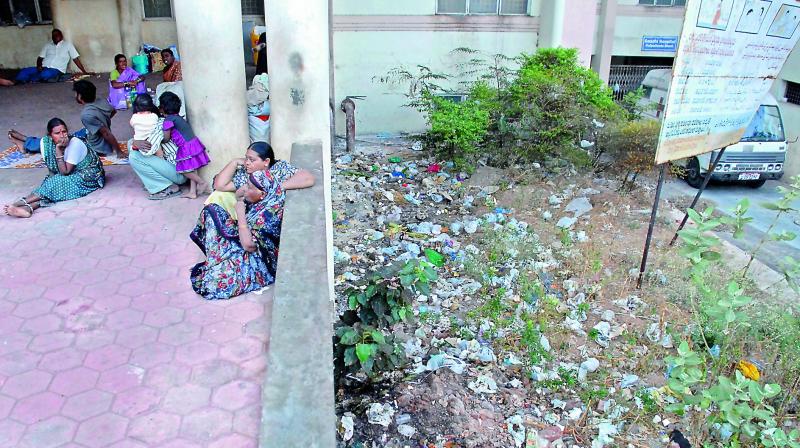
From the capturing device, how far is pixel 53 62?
35.1ft

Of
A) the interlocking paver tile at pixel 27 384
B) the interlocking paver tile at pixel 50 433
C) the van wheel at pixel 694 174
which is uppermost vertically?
the interlocking paver tile at pixel 27 384

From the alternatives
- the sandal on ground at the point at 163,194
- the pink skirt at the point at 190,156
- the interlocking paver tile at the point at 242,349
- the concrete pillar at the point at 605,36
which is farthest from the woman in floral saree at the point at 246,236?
the concrete pillar at the point at 605,36

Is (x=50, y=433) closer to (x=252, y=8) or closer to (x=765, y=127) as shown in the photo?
(x=252, y=8)

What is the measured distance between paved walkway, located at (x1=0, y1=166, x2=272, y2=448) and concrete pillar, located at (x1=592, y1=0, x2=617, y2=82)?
11765 millimetres

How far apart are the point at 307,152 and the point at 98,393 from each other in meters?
2.36

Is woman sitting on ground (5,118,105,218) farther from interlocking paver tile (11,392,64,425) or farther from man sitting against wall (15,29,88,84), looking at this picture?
man sitting against wall (15,29,88,84)

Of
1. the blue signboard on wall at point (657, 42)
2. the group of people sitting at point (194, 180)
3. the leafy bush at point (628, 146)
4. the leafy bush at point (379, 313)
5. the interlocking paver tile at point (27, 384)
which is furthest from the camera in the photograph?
the blue signboard on wall at point (657, 42)

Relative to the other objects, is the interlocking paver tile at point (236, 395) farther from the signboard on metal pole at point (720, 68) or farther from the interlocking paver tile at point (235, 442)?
the signboard on metal pole at point (720, 68)

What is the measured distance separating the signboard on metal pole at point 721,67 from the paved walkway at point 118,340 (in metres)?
4.21

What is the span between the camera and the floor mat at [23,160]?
603 cm

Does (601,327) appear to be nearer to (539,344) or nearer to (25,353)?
(539,344)

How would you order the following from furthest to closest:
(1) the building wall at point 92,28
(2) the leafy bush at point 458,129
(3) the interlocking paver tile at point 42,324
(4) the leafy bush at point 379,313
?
(1) the building wall at point 92,28 → (2) the leafy bush at point 458,129 → (4) the leafy bush at point 379,313 → (3) the interlocking paver tile at point 42,324

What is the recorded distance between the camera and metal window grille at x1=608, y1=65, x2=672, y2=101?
52.5 feet

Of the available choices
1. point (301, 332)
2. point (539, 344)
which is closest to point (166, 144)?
point (301, 332)
